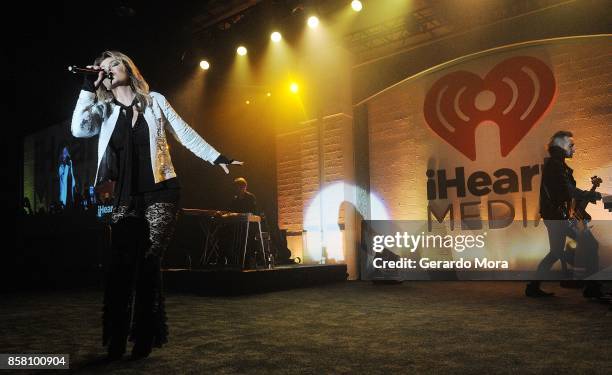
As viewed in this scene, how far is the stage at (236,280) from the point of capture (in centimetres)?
522

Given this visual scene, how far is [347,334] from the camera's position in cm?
277

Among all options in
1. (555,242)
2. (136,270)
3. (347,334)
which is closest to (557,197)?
(555,242)

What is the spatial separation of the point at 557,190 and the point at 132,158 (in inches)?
149

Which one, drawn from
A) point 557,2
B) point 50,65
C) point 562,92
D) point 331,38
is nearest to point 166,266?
point 50,65

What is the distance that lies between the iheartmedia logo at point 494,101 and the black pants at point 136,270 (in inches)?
246

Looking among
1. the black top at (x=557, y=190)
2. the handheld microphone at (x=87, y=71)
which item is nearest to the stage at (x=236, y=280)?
the black top at (x=557, y=190)

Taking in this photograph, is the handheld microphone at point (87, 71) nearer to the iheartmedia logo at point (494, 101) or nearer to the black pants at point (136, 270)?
the black pants at point (136, 270)

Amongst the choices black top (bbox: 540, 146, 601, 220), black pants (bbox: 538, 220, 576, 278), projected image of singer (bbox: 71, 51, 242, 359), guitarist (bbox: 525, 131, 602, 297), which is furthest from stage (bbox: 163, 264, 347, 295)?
projected image of singer (bbox: 71, 51, 242, 359)

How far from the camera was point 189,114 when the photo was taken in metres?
7.82

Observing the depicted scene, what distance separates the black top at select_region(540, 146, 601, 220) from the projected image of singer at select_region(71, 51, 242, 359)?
361 cm

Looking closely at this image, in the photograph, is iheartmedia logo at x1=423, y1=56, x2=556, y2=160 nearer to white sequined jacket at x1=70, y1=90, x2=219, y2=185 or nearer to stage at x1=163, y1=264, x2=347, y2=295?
stage at x1=163, y1=264, x2=347, y2=295

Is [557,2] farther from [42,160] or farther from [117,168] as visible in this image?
[42,160]

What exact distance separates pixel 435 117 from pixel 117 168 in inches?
254

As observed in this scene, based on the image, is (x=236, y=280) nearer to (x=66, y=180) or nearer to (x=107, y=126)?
(x=107, y=126)
